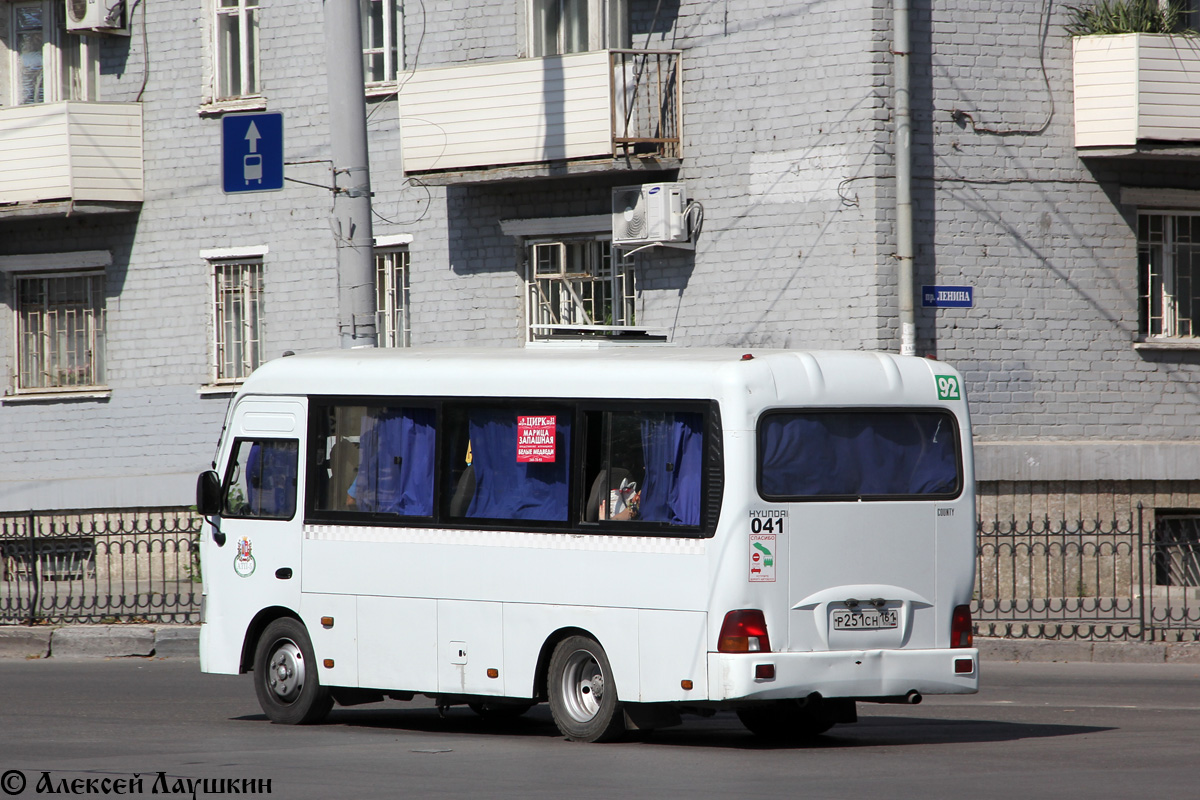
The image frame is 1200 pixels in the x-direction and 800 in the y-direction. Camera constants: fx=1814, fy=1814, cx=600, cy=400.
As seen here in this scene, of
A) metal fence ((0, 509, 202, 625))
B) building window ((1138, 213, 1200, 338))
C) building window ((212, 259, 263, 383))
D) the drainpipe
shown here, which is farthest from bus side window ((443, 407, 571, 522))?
building window ((212, 259, 263, 383))

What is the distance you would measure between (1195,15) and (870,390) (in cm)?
1122

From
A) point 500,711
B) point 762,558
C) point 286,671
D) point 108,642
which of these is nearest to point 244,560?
point 286,671

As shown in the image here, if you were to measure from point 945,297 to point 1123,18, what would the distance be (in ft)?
11.5

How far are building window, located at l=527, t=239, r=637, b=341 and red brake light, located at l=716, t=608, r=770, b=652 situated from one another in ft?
35.2

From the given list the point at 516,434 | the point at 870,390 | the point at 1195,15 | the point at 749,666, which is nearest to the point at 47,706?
the point at 516,434

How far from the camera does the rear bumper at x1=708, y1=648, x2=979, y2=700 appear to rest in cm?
1000

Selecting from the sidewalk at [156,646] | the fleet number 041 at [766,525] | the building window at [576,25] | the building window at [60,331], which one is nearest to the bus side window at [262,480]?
the fleet number 041 at [766,525]

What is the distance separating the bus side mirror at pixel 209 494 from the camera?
12305 millimetres

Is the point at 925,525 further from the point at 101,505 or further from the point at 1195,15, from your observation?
the point at 101,505

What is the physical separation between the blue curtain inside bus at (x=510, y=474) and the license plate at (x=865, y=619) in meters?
1.74

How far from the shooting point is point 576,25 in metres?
20.8

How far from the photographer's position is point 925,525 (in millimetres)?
10680

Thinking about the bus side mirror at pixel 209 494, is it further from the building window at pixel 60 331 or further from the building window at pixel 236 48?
the building window at pixel 60 331

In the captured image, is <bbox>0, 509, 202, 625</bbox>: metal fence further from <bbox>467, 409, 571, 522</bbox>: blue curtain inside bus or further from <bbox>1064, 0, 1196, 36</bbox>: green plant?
<bbox>1064, 0, 1196, 36</bbox>: green plant
